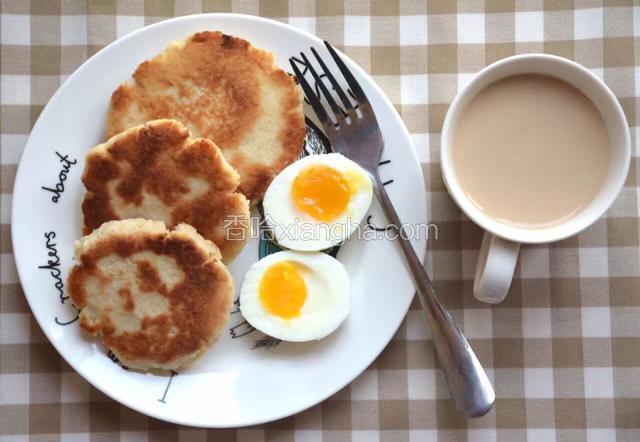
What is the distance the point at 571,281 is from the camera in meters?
1.60

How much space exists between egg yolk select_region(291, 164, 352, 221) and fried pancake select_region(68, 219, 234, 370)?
0.79 ft

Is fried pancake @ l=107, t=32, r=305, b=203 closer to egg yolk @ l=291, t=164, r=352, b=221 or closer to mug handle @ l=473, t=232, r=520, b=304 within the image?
egg yolk @ l=291, t=164, r=352, b=221

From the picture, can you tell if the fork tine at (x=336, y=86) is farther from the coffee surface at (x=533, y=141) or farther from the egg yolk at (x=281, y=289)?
the egg yolk at (x=281, y=289)

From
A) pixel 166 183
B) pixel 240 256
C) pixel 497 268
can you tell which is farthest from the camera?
pixel 240 256

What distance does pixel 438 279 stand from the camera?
1.58m

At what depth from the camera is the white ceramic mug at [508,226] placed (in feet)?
4.26

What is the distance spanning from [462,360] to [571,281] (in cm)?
38

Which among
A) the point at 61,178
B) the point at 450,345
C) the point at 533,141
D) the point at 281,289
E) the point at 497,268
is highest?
the point at 533,141

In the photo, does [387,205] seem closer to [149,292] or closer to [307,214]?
[307,214]

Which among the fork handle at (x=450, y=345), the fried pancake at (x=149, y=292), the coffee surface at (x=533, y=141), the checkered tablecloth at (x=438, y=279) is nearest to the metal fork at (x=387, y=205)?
the fork handle at (x=450, y=345)

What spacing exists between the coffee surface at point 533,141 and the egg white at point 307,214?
24 centimetres

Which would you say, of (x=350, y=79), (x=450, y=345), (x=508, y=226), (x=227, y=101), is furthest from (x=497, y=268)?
(x=227, y=101)

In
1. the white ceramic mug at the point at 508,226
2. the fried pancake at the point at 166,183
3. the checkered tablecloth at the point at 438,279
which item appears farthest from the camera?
the checkered tablecloth at the point at 438,279

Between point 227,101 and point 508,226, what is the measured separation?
701 mm
